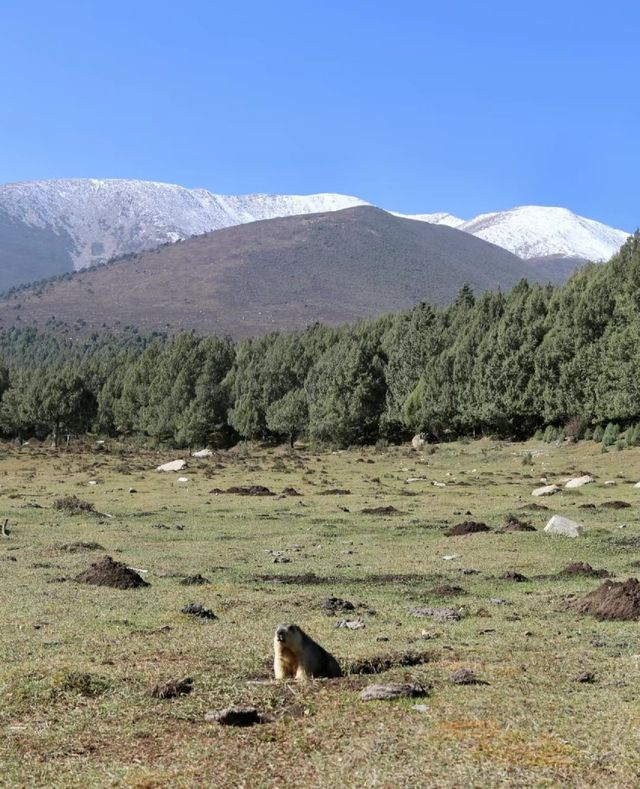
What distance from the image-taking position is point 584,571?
21578 millimetres

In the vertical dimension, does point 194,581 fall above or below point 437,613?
below

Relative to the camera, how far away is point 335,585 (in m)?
20.9

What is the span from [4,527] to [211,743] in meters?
23.6

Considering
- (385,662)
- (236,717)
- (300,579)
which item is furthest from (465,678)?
(300,579)

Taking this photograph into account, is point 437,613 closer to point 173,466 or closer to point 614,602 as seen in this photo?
point 614,602

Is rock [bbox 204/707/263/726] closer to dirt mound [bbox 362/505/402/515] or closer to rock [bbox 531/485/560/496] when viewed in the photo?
dirt mound [bbox 362/505/402/515]

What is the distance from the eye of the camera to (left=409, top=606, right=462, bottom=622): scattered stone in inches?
648

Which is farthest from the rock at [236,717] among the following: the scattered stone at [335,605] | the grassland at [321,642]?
the scattered stone at [335,605]

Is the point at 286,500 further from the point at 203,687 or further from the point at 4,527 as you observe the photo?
the point at 203,687

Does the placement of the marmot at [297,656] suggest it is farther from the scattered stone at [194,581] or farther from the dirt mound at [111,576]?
the dirt mound at [111,576]

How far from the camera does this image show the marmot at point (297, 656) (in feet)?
36.8

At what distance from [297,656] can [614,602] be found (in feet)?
25.8

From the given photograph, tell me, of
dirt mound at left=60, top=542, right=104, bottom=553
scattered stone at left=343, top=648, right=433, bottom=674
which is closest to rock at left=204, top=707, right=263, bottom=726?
scattered stone at left=343, top=648, right=433, bottom=674

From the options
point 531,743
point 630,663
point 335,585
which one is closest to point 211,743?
point 531,743
